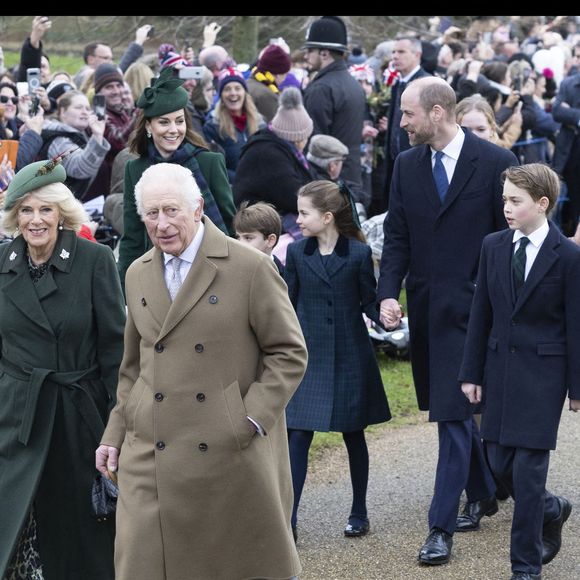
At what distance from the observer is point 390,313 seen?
571 centimetres

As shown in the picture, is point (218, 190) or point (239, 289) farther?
point (218, 190)

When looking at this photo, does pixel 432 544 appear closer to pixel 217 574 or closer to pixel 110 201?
pixel 217 574

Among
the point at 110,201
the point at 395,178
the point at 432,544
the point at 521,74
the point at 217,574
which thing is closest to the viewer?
the point at 217,574

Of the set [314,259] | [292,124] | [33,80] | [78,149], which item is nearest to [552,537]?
[314,259]

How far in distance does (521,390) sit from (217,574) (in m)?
1.74

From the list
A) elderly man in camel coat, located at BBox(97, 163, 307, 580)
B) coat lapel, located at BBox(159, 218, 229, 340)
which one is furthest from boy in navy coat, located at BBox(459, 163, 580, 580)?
coat lapel, located at BBox(159, 218, 229, 340)

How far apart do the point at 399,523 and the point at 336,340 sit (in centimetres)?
104

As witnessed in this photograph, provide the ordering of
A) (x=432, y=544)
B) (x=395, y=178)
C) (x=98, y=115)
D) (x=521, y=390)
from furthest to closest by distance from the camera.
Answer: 1. (x=98, y=115)
2. (x=395, y=178)
3. (x=432, y=544)
4. (x=521, y=390)

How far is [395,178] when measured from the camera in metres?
6.04

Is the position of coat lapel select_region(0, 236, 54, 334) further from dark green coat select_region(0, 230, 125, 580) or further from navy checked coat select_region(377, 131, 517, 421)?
navy checked coat select_region(377, 131, 517, 421)

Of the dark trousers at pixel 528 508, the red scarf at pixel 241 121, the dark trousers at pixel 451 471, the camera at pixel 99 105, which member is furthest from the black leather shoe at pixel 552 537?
the camera at pixel 99 105

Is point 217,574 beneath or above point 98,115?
beneath
